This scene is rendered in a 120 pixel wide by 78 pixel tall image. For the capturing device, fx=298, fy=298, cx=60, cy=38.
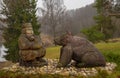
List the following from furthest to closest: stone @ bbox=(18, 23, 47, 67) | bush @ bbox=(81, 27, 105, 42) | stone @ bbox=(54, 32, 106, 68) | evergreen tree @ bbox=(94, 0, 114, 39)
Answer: evergreen tree @ bbox=(94, 0, 114, 39)
bush @ bbox=(81, 27, 105, 42)
stone @ bbox=(18, 23, 47, 67)
stone @ bbox=(54, 32, 106, 68)

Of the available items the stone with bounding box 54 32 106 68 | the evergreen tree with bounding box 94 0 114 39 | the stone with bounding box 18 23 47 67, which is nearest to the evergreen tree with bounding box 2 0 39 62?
the evergreen tree with bounding box 94 0 114 39

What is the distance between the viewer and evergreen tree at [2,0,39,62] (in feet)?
71.6

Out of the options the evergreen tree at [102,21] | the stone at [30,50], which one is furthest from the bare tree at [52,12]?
the stone at [30,50]

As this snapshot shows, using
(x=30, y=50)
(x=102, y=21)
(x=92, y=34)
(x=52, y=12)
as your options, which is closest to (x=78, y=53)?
(x=30, y=50)

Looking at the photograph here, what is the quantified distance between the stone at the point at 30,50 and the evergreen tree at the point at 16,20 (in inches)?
406

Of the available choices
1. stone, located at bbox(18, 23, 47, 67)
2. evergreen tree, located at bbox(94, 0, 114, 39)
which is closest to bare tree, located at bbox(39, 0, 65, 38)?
evergreen tree, located at bbox(94, 0, 114, 39)

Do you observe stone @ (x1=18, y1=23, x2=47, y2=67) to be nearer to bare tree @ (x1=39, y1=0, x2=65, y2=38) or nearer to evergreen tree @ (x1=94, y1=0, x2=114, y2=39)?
evergreen tree @ (x1=94, y1=0, x2=114, y2=39)

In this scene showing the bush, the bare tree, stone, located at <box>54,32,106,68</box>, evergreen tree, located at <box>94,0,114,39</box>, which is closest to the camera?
stone, located at <box>54,32,106,68</box>

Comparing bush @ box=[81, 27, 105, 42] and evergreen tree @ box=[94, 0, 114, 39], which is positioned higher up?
evergreen tree @ box=[94, 0, 114, 39]

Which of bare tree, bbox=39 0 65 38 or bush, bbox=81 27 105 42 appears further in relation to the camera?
bare tree, bbox=39 0 65 38

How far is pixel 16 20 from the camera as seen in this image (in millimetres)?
22609

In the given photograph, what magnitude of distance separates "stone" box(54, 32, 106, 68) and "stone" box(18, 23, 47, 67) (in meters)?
0.75

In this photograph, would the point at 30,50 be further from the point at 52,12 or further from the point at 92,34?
the point at 52,12

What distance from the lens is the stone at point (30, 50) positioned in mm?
10786
